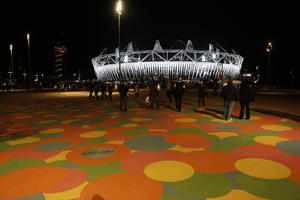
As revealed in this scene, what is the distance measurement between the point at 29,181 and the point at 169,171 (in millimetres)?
2379

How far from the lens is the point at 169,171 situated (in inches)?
156

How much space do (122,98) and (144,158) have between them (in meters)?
7.61

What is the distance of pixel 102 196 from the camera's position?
316 centimetres

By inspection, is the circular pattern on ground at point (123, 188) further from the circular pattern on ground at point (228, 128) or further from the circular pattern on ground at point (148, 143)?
the circular pattern on ground at point (228, 128)

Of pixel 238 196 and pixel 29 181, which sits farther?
pixel 29 181

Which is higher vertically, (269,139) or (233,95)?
(233,95)

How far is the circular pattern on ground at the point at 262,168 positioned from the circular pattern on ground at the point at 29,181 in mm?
3296

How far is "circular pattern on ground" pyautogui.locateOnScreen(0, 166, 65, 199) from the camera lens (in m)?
3.32

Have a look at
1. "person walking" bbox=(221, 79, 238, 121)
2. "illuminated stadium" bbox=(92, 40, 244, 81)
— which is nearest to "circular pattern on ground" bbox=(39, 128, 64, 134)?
"person walking" bbox=(221, 79, 238, 121)

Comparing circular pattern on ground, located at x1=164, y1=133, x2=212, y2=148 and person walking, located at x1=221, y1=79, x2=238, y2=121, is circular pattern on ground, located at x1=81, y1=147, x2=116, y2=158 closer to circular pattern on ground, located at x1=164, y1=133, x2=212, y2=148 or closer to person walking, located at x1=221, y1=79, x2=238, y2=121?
circular pattern on ground, located at x1=164, y1=133, x2=212, y2=148

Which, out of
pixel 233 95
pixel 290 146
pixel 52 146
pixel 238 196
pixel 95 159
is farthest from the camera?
pixel 233 95

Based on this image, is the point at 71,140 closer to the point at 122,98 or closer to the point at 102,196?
the point at 102,196

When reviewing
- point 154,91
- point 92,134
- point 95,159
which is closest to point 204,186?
point 95,159

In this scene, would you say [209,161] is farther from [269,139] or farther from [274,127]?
[274,127]
